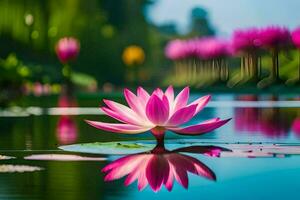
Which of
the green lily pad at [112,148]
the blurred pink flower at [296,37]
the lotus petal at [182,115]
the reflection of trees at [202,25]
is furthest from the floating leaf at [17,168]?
the reflection of trees at [202,25]

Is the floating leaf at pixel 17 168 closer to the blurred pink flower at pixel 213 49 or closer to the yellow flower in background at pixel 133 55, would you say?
the blurred pink flower at pixel 213 49

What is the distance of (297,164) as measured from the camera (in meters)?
5.49

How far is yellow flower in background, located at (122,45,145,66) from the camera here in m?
34.2

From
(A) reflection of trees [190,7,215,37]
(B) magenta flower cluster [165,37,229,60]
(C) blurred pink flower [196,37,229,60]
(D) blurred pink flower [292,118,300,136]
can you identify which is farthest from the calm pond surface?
(A) reflection of trees [190,7,215,37]

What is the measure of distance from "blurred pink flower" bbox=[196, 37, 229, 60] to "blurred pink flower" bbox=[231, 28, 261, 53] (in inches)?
78.5

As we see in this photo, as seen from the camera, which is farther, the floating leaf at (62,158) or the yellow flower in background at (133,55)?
the yellow flower in background at (133,55)

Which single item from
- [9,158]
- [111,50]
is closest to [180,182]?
[9,158]

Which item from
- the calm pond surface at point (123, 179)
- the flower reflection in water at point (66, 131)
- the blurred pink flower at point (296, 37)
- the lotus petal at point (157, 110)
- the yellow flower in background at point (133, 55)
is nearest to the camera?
the calm pond surface at point (123, 179)

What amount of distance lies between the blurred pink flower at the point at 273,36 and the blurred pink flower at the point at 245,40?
0.26 metres

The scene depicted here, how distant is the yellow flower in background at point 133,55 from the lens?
34.2 metres

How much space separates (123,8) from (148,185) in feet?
102

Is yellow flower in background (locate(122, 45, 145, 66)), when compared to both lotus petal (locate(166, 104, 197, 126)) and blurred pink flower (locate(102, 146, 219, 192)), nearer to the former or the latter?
lotus petal (locate(166, 104, 197, 126))

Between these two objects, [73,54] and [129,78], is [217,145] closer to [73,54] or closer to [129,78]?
[73,54]

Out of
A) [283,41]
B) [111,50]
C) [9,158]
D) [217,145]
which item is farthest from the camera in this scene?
[111,50]
